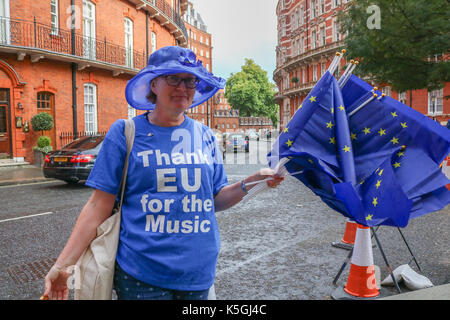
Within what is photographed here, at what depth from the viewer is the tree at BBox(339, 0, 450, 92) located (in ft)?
34.2

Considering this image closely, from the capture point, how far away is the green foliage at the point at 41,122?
55.9 feet

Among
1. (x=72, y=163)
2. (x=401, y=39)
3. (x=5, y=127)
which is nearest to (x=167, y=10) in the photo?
(x=5, y=127)

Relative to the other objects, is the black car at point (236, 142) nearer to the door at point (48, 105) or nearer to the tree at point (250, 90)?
the door at point (48, 105)

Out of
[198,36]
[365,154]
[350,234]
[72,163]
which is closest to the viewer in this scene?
[365,154]

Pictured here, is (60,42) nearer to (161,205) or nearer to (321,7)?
(161,205)

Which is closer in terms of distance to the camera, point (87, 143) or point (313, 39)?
point (87, 143)

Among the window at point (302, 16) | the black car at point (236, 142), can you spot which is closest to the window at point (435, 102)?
the black car at point (236, 142)

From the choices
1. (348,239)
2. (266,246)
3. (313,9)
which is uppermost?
(313,9)

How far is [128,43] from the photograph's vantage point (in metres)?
24.1

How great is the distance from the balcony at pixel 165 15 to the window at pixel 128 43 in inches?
50.6

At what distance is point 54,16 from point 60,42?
1.28 m

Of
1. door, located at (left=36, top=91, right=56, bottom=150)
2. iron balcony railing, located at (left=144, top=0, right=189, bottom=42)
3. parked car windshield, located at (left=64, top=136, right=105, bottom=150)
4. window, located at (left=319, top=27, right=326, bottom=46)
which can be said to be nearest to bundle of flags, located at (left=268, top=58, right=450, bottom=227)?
parked car windshield, located at (left=64, top=136, right=105, bottom=150)

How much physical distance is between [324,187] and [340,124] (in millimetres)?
450
